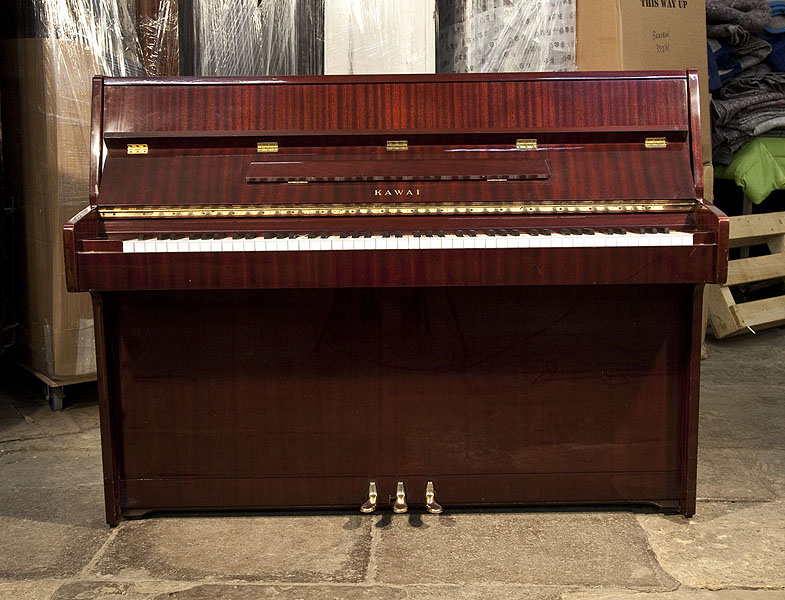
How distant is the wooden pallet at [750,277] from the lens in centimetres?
474

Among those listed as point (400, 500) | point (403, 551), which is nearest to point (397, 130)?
point (400, 500)

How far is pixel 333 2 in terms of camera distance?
3516mm

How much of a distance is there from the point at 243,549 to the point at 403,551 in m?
0.43

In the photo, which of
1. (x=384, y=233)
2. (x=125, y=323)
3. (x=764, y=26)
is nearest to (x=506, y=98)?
(x=384, y=233)

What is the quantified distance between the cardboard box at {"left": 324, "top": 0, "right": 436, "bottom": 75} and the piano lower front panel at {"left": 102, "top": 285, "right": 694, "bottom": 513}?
1.50m

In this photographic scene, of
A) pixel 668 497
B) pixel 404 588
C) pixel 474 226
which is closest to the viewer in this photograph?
pixel 404 588

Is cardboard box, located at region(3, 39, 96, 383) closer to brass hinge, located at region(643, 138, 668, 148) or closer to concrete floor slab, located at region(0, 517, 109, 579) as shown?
concrete floor slab, located at region(0, 517, 109, 579)

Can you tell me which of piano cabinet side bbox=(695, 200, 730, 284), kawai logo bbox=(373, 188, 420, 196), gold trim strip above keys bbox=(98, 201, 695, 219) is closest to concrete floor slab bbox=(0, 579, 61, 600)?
gold trim strip above keys bbox=(98, 201, 695, 219)

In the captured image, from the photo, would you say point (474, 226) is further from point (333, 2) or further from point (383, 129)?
point (333, 2)

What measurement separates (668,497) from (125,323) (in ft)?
5.27

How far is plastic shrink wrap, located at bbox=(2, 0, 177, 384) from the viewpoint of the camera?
11.1 feet

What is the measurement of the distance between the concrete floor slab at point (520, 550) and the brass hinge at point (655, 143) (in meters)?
1.05

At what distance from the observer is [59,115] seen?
3.41 metres

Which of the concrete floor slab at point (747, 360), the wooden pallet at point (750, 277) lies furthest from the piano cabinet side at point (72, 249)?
the wooden pallet at point (750, 277)
